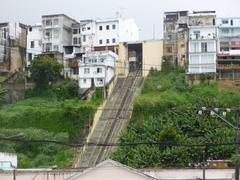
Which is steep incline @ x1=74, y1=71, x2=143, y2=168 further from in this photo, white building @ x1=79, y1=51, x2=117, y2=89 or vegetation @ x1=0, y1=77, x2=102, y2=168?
white building @ x1=79, y1=51, x2=117, y2=89

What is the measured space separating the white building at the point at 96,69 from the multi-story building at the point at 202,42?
995 centimetres

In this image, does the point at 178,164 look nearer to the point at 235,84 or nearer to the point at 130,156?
the point at 130,156

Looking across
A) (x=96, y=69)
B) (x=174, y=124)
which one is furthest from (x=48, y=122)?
(x=174, y=124)

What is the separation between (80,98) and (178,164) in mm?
24053

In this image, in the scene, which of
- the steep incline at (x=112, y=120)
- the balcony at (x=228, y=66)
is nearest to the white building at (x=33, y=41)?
the steep incline at (x=112, y=120)

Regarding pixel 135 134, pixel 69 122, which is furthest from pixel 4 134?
pixel 135 134

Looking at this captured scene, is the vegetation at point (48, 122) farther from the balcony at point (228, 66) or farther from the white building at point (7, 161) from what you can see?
the balcony at point (228, 66)

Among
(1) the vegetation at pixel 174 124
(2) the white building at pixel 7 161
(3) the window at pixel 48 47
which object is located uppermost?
(3) the window at pixel 48 47

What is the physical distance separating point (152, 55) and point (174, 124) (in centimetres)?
2046

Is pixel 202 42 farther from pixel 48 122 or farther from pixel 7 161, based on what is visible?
pixel 7 161

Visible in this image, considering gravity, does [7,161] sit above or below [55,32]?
below

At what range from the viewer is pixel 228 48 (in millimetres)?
80375

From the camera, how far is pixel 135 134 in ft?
207

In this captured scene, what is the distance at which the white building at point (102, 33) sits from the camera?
86.2m
